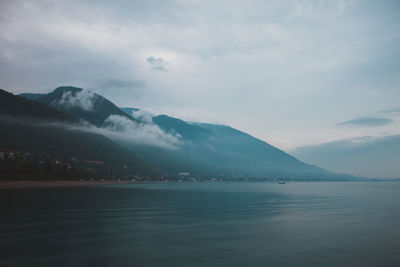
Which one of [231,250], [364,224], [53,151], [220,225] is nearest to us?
[231,250]

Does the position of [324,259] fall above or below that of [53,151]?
below

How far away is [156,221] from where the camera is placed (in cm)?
3688

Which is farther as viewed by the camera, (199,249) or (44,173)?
(44,173)

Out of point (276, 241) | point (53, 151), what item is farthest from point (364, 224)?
point (53, 151)

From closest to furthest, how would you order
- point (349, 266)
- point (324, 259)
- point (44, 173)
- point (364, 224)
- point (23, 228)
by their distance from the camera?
point (349, 266) < point (324, 259) < point (23, 228) < point (364, 224) < point (44, 173)

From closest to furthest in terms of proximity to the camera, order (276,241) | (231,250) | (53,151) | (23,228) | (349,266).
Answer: (349,266) < (231,250) < (276,241) < (23,228) < (53,151)

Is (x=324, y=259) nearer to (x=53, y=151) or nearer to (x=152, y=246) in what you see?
(x=152, y=246)

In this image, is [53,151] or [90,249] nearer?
[90,249]

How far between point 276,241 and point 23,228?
78.6 feet

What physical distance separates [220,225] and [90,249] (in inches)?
633

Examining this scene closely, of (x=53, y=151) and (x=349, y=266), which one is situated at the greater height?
(x=53, y=151)

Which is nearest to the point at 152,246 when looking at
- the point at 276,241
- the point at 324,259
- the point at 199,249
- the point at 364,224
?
the point at 199,249

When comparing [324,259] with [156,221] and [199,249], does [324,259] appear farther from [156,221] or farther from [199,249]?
[156,221]

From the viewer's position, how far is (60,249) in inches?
896
